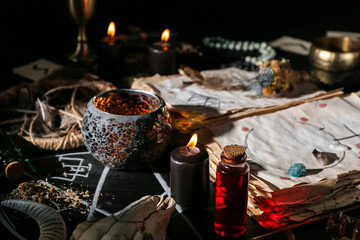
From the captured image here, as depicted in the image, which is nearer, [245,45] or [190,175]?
[190,175]

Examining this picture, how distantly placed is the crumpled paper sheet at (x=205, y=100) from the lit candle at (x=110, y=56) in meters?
0.16

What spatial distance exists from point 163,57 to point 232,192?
75 centimetres

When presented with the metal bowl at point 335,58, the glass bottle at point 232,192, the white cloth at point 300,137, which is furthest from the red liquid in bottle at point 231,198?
the metal bowl at point 335,58

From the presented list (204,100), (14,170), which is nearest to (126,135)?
(14,170)

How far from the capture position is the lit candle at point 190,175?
100 centimetres

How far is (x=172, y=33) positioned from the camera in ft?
6.73

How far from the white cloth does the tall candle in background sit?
515mm

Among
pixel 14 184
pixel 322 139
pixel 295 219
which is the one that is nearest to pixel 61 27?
pixel 14 184

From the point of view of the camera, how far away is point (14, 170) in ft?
3.55

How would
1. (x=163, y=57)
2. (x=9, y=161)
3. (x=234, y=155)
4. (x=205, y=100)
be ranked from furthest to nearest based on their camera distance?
(x=163, y=57), (x=205, y=100), (x=9, y=161), (x=234, y=155)

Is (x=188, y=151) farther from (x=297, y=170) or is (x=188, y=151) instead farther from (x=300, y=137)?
(x=300, y=137)

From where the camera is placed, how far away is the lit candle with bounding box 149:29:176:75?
1564 millimetres

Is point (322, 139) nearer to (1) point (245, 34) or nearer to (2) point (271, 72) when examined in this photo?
(2) point (271, 72)

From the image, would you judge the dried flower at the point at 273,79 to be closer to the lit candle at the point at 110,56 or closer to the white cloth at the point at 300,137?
the white cloth at the point at 300,137
